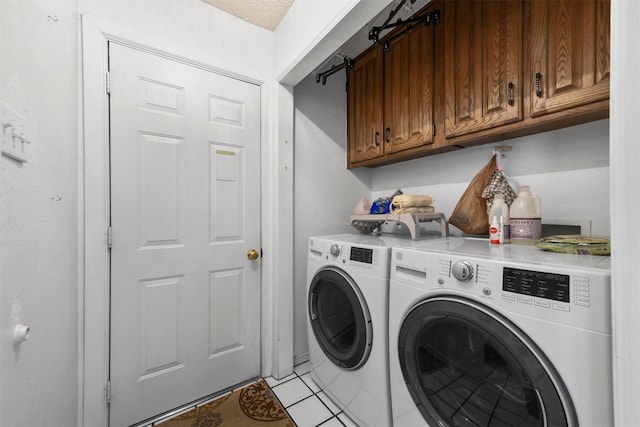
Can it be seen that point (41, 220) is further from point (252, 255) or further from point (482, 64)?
point (482, 64)

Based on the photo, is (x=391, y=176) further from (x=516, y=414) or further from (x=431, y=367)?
(x=516, y=414)

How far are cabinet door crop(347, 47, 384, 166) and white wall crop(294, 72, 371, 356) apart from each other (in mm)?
98

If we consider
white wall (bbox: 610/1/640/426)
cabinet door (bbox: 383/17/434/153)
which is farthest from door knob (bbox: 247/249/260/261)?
white wall (bbox: 610/1/640/426)

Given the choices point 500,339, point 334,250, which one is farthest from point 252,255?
point 500,339

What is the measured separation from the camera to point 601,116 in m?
1.08

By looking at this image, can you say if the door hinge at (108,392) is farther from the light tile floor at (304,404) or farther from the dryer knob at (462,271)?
the dryer knob at (462,271)

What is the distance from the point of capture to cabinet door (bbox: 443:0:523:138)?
117 cm

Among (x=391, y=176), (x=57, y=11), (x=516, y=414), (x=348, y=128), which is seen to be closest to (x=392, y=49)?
(x=348, y=128)

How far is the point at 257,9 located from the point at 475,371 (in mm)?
2158

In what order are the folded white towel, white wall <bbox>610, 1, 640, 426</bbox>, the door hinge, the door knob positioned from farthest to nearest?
the door knob < the folded white towel < the door hinge < white wall <bbox>610, 1, 640, 426</bbox>

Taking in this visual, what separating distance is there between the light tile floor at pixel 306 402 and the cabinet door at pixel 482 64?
1.70 m

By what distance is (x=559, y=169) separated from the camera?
1.27 metres

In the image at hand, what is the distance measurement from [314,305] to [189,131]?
4.24 feet

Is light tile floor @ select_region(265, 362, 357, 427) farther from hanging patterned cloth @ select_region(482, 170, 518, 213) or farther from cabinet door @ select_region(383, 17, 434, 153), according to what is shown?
cabinet door @ select_region(383, 17, 434, 153)
